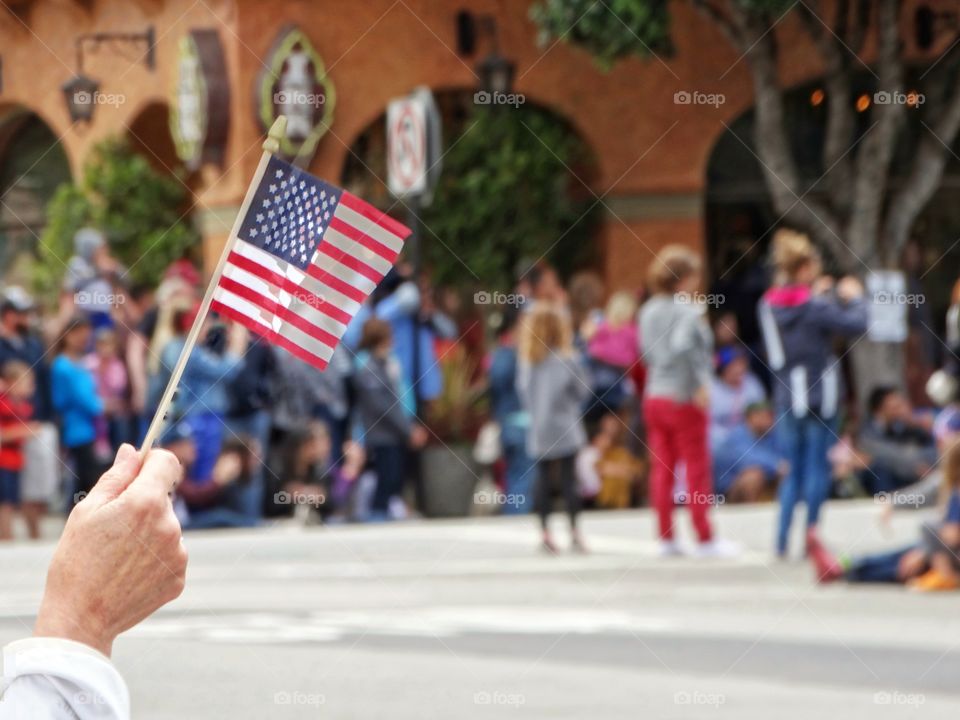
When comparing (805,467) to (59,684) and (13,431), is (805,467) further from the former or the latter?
(59,684)

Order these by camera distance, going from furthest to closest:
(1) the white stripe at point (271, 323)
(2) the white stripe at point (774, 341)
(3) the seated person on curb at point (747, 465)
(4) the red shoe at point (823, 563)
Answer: (3) the seated person on curb at point (747, 465) → (2) the white stripe at point (774, 341) → (4) the red shoe at point (823, 563) → (1) the white stripe at point (271, 323)

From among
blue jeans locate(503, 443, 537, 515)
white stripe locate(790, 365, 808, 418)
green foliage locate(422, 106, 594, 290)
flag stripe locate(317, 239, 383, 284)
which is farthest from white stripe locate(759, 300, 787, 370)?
flag stripe locate(317, 239, 383, 284)

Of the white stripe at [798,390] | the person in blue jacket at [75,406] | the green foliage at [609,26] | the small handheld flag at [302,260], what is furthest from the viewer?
the green foliage at [609,26]

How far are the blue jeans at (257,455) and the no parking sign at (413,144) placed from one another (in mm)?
1938

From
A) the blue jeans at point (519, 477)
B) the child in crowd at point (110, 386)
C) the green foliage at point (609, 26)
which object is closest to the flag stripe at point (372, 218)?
the child in crowd at point (110, 386)

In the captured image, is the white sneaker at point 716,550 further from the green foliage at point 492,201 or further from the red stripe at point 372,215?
the red stripe at point 372,215

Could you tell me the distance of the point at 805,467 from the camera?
12.1 meters

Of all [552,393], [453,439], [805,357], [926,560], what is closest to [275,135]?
[926,560]

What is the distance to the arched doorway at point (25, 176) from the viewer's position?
78.4 feet

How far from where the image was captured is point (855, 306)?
12.0 meters

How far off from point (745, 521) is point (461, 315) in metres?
7.70

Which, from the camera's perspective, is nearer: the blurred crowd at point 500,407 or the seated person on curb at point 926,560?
the seated person on curb at point 926,560

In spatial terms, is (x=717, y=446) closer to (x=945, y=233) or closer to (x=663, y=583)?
(x=663, y=583)

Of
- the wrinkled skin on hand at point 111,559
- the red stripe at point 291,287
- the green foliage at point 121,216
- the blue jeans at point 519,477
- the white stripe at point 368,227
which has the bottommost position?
the blue jeans at point 519,477
